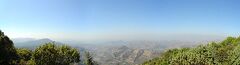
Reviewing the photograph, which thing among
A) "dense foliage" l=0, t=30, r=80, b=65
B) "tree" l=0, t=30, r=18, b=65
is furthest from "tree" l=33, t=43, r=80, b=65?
"tree" l=0, t=30, r=18, b=65

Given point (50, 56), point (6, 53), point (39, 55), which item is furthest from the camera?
point (39, 55)

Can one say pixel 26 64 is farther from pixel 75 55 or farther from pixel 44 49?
pixel 75 55

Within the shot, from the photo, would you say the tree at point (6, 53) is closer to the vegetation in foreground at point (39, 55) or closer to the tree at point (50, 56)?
the vegetation in foreground at point (39, 55)

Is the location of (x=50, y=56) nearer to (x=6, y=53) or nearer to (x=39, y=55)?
(x=39, y=55)

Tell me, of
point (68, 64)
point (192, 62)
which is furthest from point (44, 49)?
point (192, 62)

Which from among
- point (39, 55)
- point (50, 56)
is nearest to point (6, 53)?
point (39, 55)

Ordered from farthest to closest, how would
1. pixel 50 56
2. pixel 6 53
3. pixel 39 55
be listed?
1. pixel 39 55
2. pixel 50 56
3. pixel 6 53

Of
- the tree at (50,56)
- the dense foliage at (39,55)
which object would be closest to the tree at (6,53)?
the dense foliage at (39,55)

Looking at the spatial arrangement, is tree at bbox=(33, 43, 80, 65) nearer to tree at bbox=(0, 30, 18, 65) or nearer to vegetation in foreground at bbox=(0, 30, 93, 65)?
vegetation in foreground at bbox=(0, 30, 93, 65)
